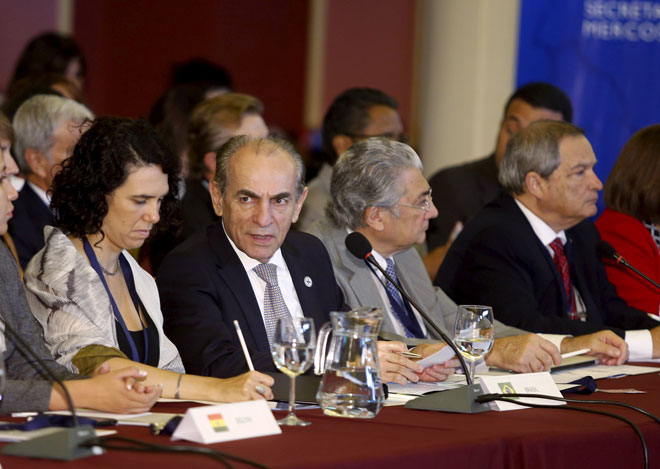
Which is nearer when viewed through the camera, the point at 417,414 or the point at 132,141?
the point at 417,414

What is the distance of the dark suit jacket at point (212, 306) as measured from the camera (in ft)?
8.89

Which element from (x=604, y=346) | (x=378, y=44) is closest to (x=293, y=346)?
(x=604, y=346)

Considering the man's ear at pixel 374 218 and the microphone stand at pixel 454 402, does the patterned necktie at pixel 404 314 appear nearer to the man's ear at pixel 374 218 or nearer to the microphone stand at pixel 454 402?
the man's ear at pixel 374 218

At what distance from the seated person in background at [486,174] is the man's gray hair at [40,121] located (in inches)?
75.7

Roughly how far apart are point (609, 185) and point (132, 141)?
2.10m

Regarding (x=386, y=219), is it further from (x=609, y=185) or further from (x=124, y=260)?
(x=609, y=185)

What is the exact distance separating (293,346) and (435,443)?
0.35m

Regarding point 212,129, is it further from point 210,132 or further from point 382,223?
point 382,223

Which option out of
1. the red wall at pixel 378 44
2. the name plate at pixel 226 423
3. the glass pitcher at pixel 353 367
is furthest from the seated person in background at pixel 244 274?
the red wall at pixel 378 44

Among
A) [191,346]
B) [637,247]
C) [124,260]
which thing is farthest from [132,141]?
[637,247]

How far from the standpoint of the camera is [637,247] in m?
3.95

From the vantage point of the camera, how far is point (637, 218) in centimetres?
402

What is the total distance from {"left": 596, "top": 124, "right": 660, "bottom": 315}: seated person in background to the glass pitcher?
6.78 ft

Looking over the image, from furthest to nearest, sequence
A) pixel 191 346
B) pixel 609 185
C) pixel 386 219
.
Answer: pixel 609 185
pixel 386 219
pixel 191 346
